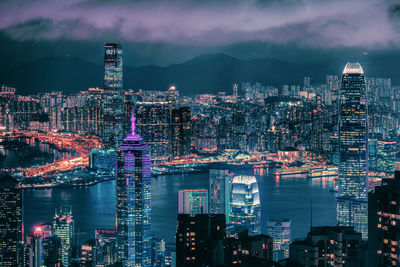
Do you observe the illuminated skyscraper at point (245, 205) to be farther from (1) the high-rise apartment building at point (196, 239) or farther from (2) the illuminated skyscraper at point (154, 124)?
(2) the illuminated skyscraper at point (154, 124)

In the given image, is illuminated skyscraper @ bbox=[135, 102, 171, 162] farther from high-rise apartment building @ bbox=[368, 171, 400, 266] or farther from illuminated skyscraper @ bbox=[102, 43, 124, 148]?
high-rise apartment building @ bbox=[368, 171, 400, 266]

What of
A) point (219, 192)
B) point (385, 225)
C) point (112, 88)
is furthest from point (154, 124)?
point (385, 225)

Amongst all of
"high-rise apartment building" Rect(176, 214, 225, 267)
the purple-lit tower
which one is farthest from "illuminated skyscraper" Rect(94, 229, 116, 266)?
"high-rise apartment building" Rect(176, 214, 225, 267)

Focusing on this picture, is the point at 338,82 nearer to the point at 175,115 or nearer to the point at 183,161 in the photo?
the point at 183,161

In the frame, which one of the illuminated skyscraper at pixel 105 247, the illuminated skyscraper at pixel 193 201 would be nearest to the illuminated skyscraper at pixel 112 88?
the illuminated skyscraper at pixel 193 201

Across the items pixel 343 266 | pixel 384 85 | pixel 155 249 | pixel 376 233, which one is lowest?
pixel 155 249

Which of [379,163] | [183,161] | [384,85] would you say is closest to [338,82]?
[384,85]

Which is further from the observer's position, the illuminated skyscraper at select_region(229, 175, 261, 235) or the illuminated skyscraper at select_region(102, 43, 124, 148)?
the illuminated skyscraper at select_region(102, 43, 124, 148)
